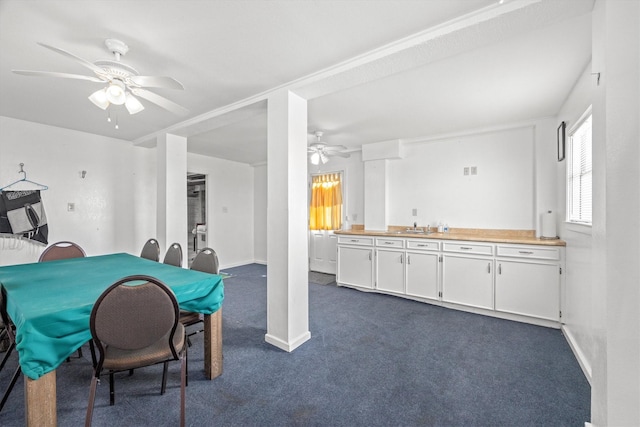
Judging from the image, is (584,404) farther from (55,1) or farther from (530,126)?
(55,1)

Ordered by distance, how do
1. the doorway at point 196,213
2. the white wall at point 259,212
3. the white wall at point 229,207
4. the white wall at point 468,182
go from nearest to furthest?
1. the white wall at point 468,182
2. the white wall at point 229,207
3. the doorway at point 196,213
4. the white wall at point 259,212

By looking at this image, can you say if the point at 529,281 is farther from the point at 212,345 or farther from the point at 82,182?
the point at 82,182

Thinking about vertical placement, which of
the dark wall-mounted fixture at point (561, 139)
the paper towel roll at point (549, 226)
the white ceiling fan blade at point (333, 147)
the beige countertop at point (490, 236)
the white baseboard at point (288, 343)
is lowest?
the white baseboard at point (288, 343)

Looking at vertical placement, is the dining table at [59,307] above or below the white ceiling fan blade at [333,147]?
below

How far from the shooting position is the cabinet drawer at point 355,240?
14.5 feet

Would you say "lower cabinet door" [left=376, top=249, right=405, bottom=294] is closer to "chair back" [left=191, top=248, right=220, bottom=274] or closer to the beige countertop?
the beige countertop

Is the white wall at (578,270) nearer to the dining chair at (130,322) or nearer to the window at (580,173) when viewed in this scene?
the window at (580,173)

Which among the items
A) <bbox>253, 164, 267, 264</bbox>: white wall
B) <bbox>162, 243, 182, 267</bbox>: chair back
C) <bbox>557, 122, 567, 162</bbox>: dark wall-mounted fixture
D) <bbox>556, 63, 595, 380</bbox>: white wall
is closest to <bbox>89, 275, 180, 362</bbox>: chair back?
<bbox>162, 243, 182, 267</bbox>: chair back

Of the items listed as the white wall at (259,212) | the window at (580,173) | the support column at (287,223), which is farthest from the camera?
the white wall at (259,212)

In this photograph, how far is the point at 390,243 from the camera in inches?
165

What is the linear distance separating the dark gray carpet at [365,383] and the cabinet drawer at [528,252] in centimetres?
80

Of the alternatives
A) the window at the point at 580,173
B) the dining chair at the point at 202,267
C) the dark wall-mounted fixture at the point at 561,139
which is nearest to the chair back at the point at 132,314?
the dining chair at the point at 202,267

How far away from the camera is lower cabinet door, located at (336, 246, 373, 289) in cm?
440

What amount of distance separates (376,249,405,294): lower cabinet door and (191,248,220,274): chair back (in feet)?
8.62
